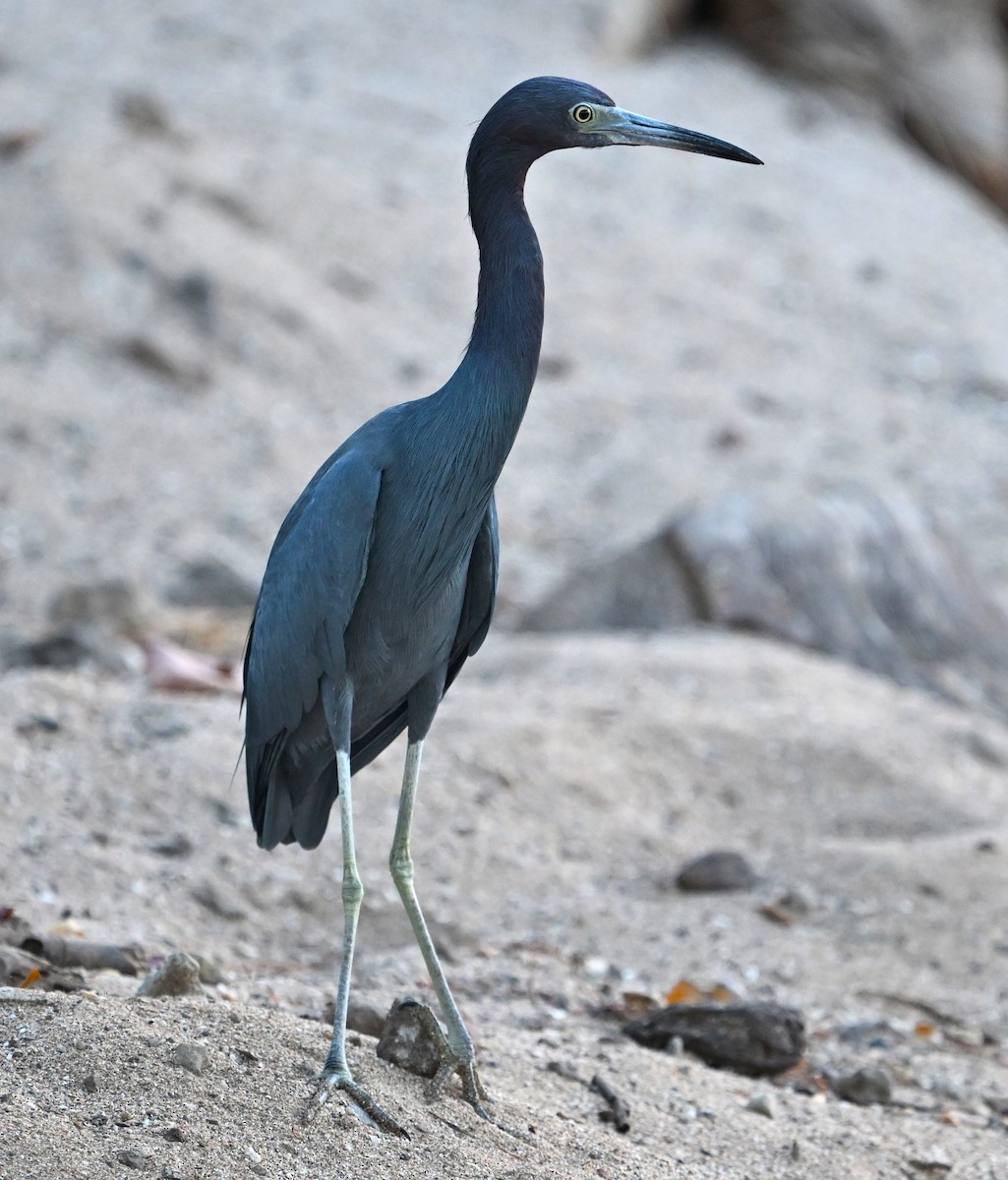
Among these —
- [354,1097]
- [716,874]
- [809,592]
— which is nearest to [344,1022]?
[354,1097]

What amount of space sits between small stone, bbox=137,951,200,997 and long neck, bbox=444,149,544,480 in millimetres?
1412

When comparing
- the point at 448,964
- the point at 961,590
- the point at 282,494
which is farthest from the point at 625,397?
the point at 448,964

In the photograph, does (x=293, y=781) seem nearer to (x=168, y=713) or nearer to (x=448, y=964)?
(x=448, y=964)

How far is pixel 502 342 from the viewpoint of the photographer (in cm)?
371

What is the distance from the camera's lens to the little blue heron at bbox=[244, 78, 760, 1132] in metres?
3.70

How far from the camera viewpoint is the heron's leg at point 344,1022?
10.8 feet

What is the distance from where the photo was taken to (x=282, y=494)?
10016mm

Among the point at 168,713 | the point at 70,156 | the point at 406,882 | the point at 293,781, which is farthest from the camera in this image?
the point at 70,156

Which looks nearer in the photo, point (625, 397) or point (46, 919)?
point (46, 919)

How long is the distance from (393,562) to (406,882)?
0.83 meters

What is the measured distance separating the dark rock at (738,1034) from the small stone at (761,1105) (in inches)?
10.2

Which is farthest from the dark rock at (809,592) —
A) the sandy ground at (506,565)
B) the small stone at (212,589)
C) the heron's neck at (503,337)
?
the heron's neck at (503,337)

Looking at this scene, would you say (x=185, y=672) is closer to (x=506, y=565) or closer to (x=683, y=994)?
(x=683, y=994)

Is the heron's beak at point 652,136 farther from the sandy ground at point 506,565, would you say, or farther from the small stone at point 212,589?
the small stone at point 212,589
